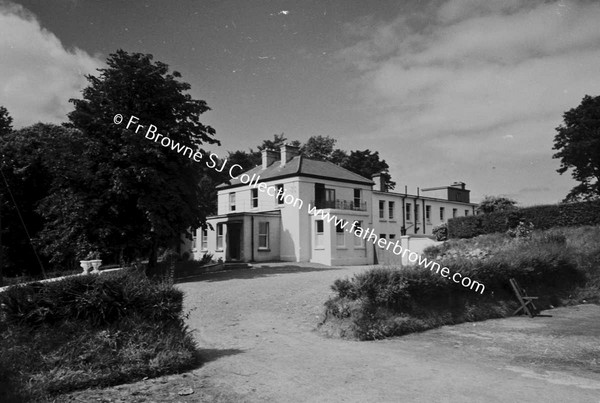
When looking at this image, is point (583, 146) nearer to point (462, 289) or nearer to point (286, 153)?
point (286, 153)

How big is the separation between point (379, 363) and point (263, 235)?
85.6 feet

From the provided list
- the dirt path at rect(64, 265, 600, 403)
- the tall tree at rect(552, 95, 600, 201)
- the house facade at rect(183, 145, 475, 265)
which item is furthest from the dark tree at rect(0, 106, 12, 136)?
the tall tree at rect(552, 95, 600, 201)

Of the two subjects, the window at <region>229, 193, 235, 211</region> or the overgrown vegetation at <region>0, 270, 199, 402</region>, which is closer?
the overgrown vegetation at <region>0, 270, 199, 402</region>

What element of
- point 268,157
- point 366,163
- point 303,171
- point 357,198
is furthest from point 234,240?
point 366,163

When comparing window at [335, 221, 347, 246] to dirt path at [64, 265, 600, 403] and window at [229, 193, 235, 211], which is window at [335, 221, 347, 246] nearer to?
window at [229, 193, 235, 211]

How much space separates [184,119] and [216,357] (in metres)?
16.3

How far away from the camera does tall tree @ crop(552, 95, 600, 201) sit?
44.0m

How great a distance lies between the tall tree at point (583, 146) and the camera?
144ft

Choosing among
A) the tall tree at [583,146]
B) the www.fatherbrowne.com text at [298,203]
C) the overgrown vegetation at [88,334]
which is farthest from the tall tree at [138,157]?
the tall tree at [583,146]

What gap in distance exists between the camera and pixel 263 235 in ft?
109

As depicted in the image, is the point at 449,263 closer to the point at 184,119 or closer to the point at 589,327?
the point at 589,327

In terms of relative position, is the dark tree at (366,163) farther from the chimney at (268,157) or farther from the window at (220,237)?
the window at (220,237)

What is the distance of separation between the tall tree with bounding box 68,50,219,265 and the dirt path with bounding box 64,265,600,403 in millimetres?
8706

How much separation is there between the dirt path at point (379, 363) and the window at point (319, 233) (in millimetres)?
19113
